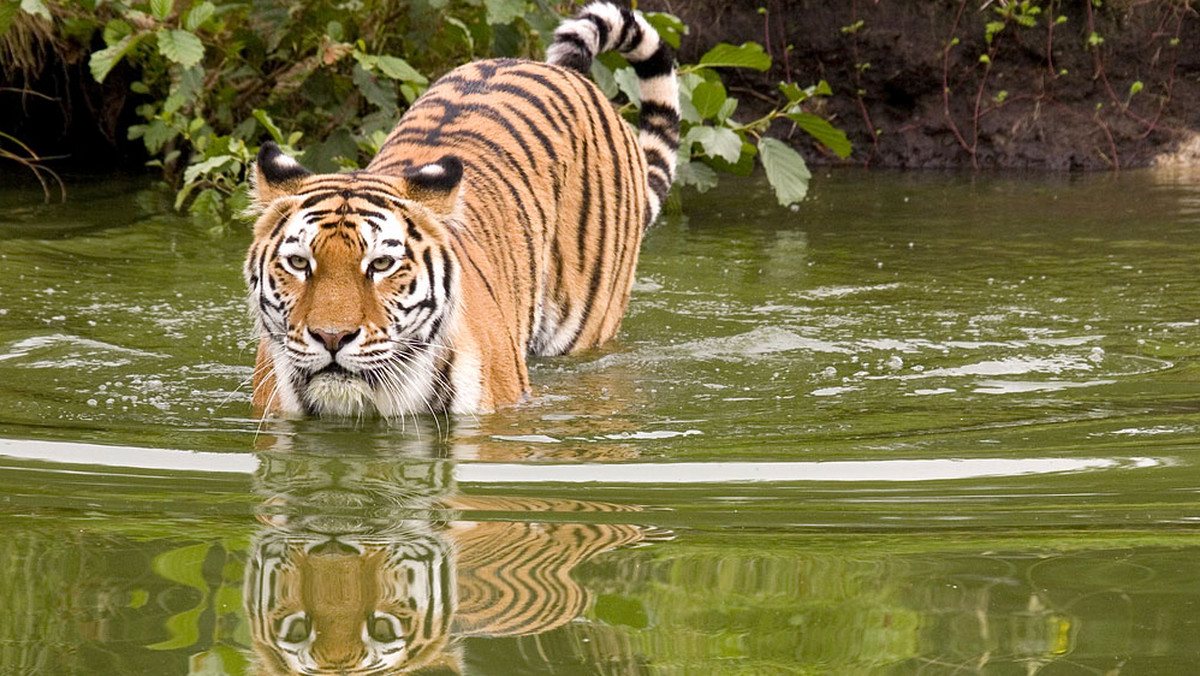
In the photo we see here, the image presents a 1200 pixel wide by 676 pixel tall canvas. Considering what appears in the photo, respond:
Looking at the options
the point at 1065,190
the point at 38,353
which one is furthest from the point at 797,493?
the point at 1065,190

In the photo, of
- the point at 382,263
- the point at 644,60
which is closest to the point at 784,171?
the point at 644,60

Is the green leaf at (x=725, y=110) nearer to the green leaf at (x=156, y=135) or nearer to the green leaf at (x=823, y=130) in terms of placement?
the green leaf at (x=823, y=130)

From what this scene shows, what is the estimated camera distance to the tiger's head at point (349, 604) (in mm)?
1936

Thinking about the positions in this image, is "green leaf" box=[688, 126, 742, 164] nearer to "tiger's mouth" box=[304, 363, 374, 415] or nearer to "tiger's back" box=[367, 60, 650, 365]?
"tiger's back" box=[367, 60, 650, 365]

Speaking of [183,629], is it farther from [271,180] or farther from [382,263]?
[271,180]

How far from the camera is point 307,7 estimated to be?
6.95 meters

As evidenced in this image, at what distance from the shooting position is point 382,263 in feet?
11.7

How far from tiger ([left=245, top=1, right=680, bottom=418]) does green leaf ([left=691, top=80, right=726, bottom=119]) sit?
1.25m

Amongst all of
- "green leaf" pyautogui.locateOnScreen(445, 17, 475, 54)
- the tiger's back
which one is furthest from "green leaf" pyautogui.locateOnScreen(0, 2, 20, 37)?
the tiger's back

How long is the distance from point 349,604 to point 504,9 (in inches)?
184

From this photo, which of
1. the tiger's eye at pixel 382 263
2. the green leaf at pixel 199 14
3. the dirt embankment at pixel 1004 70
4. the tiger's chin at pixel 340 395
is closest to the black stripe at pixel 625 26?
the tiger's eye at pixel 382 263

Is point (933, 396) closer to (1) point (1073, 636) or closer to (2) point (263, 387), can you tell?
(2) point (263, 387)

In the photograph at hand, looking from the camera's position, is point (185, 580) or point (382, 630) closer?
point (382, 630)

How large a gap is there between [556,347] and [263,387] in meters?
1.27
